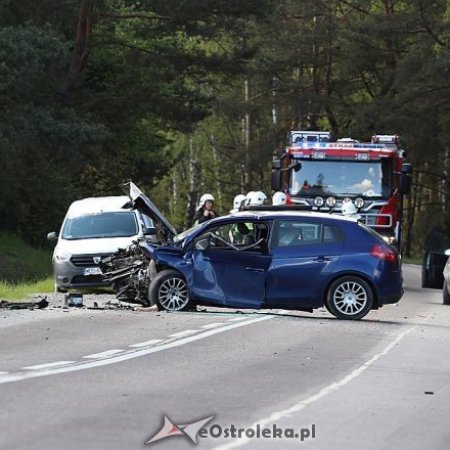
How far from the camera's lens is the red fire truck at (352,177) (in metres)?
28.1

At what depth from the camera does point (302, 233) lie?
1838 centimetres

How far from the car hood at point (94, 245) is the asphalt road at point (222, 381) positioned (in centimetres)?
584

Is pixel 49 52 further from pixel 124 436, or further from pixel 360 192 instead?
pixel 124 436

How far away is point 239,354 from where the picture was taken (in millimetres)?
13375

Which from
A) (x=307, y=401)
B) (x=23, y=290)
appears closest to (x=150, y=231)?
(x=23, y=290)

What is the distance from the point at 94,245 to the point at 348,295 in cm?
746

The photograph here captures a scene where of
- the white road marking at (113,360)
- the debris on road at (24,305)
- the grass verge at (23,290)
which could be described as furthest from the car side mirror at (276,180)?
the white road marking at (113,360)

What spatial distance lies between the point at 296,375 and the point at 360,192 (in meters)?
16.9

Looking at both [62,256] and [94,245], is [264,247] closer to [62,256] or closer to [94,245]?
[94,245]

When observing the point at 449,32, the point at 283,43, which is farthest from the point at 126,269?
the point at 283,43

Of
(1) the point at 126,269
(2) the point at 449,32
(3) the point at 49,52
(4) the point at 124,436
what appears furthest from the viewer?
(2) the point at 449,32

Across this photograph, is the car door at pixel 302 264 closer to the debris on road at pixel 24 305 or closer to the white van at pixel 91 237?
the debris on road at pixel 24 305

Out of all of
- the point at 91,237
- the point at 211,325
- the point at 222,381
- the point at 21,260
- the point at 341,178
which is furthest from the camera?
the point at 21,260

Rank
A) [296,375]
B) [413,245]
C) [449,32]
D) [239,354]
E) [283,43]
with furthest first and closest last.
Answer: [413,245]
[283,43]
[449,32]
[239,354]
[296,375]
